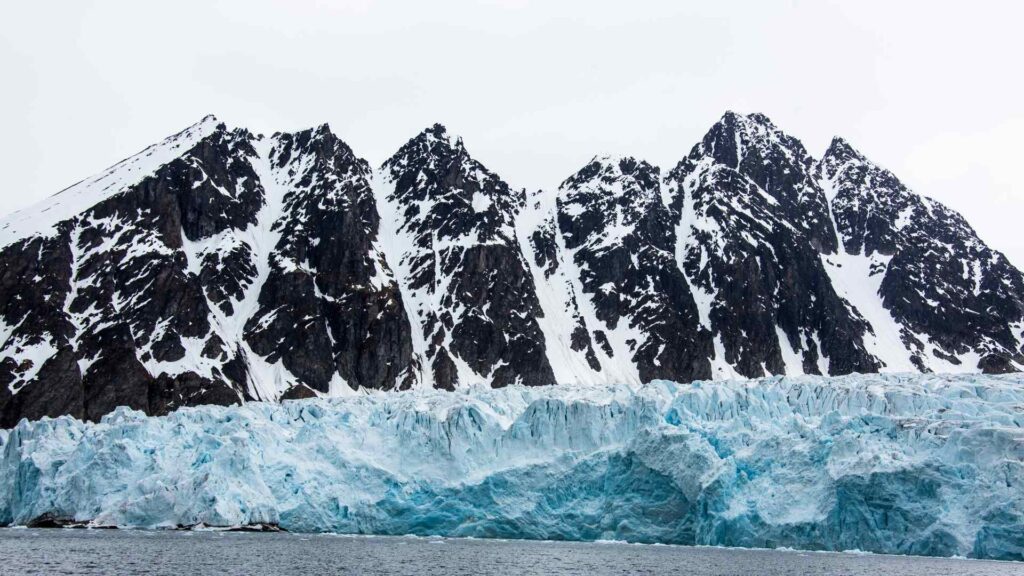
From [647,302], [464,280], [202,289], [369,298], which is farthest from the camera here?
[647,302]

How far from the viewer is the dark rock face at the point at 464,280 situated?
15925 centimetres

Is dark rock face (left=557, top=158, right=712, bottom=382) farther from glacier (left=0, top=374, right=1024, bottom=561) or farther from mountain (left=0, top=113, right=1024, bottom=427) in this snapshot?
glacier (left=0, top=374, right=1024, bottom=561)

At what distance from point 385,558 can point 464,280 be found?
12369 cm

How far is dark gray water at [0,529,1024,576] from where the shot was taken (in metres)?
43.2

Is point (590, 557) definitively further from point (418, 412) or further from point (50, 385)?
point (50, 385)

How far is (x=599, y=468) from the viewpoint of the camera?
60594 millimetres

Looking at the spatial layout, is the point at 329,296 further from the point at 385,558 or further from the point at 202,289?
the point at 385,558

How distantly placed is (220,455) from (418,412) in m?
14.7

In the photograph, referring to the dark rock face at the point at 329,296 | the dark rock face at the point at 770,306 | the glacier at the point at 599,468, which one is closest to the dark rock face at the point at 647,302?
the dark rock face at the point at 770,306

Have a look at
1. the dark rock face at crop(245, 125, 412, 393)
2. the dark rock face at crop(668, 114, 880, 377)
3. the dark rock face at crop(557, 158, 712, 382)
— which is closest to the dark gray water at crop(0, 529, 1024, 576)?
the dark rock face at crop(245, 125, 412, 393)

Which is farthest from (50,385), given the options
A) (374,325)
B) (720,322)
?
(720,322)

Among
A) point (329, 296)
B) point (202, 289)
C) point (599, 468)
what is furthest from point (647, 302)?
point (599, 468)

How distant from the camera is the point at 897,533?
51156 mm

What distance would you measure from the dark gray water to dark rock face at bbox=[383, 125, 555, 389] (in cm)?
9391
